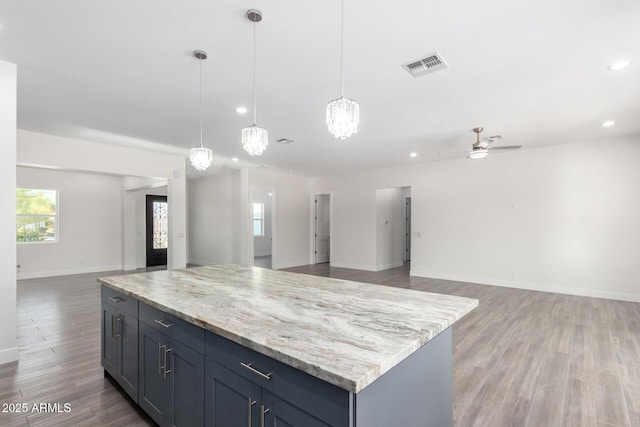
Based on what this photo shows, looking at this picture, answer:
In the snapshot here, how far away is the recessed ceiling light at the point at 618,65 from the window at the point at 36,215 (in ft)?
33.1

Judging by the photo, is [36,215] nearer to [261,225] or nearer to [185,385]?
[261,225]

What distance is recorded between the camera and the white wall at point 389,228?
8.20 metres

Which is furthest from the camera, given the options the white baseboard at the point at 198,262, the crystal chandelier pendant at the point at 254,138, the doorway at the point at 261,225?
the doorway at the point at 261,225

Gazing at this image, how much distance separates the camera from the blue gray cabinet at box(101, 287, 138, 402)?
7.09 ft

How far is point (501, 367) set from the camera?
111 inches

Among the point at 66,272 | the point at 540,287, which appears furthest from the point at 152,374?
the point at 66,272

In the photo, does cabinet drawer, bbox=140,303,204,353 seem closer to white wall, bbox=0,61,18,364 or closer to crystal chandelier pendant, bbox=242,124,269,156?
crystal chandelier pendant, bbox=242,124,269,156

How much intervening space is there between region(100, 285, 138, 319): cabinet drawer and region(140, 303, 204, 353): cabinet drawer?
0.15 m

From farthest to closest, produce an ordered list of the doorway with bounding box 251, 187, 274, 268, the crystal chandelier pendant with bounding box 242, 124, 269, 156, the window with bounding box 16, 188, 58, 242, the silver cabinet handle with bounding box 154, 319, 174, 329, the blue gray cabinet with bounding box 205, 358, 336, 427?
the doorway with bounding box 251, 187, 274, 268 → the window with bounding box 16, 188, 58, 242 → the crystal chandelier pendant with bounding box 242, 124, 269, 156 → the silver cabinet handle with bounding box 154, 319, 174, 329 → the blue gray cabinet with bounding box 205, 358, 336, 427

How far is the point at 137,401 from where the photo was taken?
83.4 inches

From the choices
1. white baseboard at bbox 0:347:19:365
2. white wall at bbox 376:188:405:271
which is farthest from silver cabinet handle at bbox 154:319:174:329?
white wall at bbox 376:188:405:271

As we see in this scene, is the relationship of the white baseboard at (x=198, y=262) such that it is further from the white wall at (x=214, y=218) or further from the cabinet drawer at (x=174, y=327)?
the cabinet drawer at (x=174, y=327)

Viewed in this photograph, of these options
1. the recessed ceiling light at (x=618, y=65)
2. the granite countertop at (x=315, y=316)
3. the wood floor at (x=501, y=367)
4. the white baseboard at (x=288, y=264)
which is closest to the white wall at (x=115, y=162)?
the wood floor at (x=501, y=367)

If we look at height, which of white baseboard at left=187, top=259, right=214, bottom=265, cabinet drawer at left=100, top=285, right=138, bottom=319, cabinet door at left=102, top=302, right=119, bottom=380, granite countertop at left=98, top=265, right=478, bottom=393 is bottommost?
white baseboard at left=187, top=259, right=214, bottom=265
